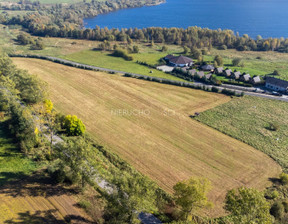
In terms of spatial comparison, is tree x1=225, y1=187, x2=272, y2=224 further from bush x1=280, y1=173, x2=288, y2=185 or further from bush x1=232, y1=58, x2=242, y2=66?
bush x1=232, y1=58, x2=242, y2=66

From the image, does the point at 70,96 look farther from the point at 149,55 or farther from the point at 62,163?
the point at 149,55

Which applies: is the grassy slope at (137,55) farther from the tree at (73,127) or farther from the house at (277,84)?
the tree at (73,127)

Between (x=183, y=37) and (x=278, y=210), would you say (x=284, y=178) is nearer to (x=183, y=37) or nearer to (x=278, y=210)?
(x=278, y=210)

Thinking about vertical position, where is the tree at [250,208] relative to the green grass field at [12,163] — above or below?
above

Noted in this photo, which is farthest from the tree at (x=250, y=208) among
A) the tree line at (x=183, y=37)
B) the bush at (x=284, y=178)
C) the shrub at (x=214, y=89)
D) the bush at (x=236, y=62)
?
the tree line at (x=183, y=37)

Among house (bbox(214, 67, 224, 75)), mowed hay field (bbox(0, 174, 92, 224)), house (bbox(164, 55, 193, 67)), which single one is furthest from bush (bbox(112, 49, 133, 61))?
mowed hay field (bbox(0, 174, 92, 224))
